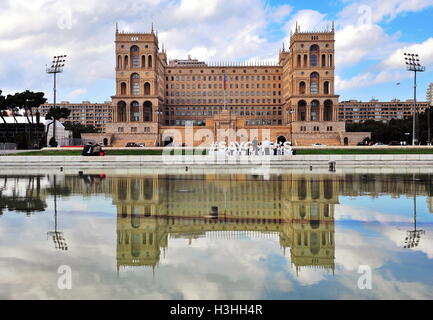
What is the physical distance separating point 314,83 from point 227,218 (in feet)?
305

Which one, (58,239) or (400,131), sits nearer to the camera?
(58,239)

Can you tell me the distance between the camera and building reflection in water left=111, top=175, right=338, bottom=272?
997 centimetres

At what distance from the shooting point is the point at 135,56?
101125 millimetres

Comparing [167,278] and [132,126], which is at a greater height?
[132,126]

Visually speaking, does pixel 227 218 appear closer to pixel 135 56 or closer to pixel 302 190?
pixel 302 190

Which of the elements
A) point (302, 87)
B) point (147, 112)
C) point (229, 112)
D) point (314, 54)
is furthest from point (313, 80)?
point (147, 112)

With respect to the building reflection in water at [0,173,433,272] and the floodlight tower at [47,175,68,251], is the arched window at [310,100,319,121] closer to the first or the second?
the building reflection in water at [0,173,433,272]

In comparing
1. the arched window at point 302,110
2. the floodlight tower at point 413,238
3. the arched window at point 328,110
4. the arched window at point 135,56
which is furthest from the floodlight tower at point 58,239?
the arched window at point 328,110

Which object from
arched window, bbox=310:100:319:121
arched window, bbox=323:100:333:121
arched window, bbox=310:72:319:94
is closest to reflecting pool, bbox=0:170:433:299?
arched window, bbox=310:72:319:94

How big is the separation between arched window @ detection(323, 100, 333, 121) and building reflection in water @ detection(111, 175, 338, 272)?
84208 millimetres

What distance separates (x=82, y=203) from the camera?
17250 mm
